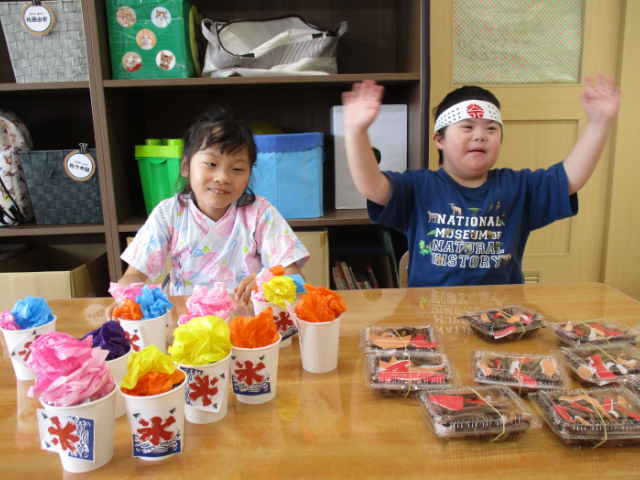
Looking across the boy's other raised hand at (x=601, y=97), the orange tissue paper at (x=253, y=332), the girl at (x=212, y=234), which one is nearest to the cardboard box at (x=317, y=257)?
the girl at (x=212, y=234)

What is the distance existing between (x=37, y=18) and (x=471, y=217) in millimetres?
1767

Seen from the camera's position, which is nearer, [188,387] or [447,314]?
[188,387]

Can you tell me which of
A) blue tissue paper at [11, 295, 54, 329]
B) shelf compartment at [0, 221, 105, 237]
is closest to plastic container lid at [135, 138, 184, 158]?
shelf compartment at [0, 221, 105, 237]

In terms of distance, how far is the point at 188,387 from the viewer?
55cm

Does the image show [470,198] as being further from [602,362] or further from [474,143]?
[602,362]

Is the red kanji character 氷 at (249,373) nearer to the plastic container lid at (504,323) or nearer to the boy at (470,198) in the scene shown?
the plastic container lid at (504,323)

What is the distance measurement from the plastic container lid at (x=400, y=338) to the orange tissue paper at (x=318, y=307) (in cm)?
10

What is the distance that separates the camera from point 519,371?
63 centimetres

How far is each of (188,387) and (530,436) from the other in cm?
41

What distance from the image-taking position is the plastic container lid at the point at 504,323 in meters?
0.78

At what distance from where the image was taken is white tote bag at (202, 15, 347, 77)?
174cm

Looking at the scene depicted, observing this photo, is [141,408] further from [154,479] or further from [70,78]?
[70,78]

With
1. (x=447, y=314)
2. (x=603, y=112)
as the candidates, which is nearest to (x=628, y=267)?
A: (x=603, y=112)

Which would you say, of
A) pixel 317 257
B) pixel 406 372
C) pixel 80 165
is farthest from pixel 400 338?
pixel 80 165
